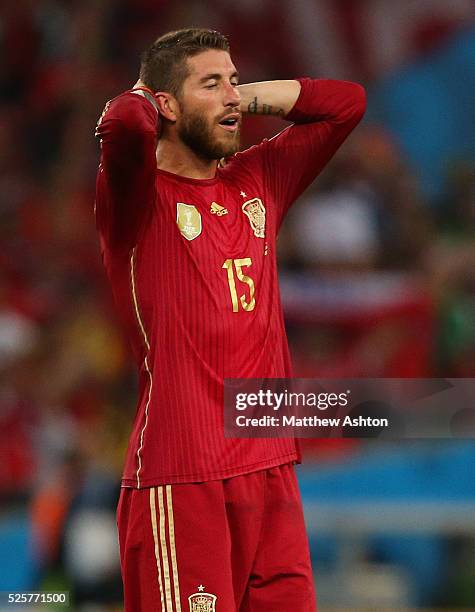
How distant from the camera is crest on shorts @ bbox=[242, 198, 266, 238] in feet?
10.2

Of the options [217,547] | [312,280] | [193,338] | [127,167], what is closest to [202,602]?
[217,547]

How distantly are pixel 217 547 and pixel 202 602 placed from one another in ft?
0.43

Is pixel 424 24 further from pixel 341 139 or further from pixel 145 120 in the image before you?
pixel 145 120

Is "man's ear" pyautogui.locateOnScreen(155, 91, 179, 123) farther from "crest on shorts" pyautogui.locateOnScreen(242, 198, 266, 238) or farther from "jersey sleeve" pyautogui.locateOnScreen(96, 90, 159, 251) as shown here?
"crest on shorts" pyautogui.locateOnScreen(242, 198, 266, 238)

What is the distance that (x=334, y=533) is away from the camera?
19.6ft

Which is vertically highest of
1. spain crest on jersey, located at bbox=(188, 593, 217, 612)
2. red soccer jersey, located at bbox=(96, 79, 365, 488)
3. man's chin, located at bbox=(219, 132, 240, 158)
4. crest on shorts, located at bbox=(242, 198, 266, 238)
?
man's chin, located at bbox=(219, 132, 240, 158)

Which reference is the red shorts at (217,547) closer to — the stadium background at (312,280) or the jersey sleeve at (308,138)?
the jersey sleeve at (308,138)

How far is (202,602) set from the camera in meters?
2.80

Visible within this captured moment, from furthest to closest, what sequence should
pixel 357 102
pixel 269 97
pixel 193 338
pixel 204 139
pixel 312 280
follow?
pixel 312 280 < pixel 357 102 < pixel 269 97 < pixel 204 139 < pixel 193 338

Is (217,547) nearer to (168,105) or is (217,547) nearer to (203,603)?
(203,603)

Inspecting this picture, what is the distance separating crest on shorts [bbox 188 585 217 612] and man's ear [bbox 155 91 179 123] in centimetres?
119

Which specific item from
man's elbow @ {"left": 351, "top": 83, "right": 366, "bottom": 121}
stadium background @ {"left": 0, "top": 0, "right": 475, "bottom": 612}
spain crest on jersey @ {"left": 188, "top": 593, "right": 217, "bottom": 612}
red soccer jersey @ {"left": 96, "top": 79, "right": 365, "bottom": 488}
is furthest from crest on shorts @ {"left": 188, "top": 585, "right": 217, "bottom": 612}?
stadium background @ {"left": 0, "top": 0, "right": 475, "bottom": 612}

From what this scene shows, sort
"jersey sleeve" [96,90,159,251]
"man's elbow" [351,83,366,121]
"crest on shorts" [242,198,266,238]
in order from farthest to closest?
"man's elbow" [351,83,366,121] → "crest on shorts" [242,198,266,238] → "jersey sleeve" [96,90,159,251]

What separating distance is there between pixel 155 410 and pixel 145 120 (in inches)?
27.8
